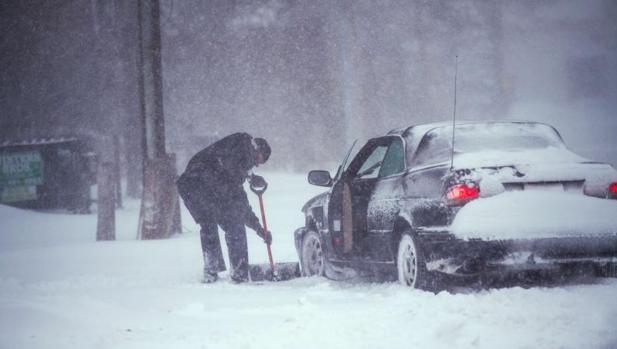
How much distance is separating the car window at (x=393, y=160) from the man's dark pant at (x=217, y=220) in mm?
1433

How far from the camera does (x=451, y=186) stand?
15.4 feet

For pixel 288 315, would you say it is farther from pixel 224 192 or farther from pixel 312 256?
pixel 312 256

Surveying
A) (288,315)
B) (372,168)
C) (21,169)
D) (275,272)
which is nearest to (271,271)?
(275,272)

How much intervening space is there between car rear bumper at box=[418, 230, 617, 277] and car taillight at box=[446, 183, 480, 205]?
235 mm

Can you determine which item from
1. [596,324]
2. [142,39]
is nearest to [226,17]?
[142,39]

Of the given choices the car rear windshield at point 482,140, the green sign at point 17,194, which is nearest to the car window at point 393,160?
the car rear windshield at point 482,140

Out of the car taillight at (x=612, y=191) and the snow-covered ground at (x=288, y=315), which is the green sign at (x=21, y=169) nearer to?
the snow-covered ground at (x=288, y=315)

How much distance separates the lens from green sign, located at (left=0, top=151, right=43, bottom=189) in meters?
16.4

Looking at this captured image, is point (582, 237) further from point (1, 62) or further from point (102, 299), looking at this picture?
point (1, 62)

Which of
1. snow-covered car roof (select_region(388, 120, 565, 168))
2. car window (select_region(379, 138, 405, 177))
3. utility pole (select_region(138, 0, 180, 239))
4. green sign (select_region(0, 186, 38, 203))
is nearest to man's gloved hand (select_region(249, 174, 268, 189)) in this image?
car window (select_region(379, 138, 405, 177))

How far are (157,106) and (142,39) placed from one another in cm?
96

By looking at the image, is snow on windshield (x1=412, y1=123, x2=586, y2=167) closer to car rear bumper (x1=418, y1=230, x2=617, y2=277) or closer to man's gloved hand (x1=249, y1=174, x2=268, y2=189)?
car rear bumper (x1=418, y1=230, x2=617, y2=277)

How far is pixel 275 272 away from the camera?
265 inches

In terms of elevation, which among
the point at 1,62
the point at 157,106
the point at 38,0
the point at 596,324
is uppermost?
the point at 38,0
